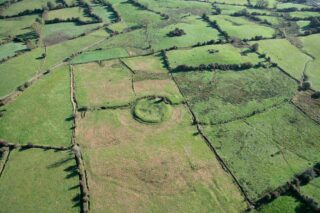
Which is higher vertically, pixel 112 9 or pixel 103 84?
pixel 112 9

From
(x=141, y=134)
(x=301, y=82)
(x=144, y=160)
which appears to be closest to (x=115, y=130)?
(x=141, y=134)

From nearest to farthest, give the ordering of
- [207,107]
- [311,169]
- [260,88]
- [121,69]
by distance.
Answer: [311,169]
[207,107]
[260,88]
[121,69]

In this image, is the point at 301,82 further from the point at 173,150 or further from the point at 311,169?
the point at 173,150

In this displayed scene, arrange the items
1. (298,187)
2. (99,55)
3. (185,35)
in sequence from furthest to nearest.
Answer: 1. (185,35)
2. (99,55)
3. (298,187)

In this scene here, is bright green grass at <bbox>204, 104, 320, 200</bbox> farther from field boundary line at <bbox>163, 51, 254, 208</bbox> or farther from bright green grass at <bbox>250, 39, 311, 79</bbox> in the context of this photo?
bright green grass at <bbox>250, 39, 311, 79</bbox>

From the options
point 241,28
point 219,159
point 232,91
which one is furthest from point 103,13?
point 219,159

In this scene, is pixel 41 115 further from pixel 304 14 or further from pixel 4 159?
pixel 304 14
